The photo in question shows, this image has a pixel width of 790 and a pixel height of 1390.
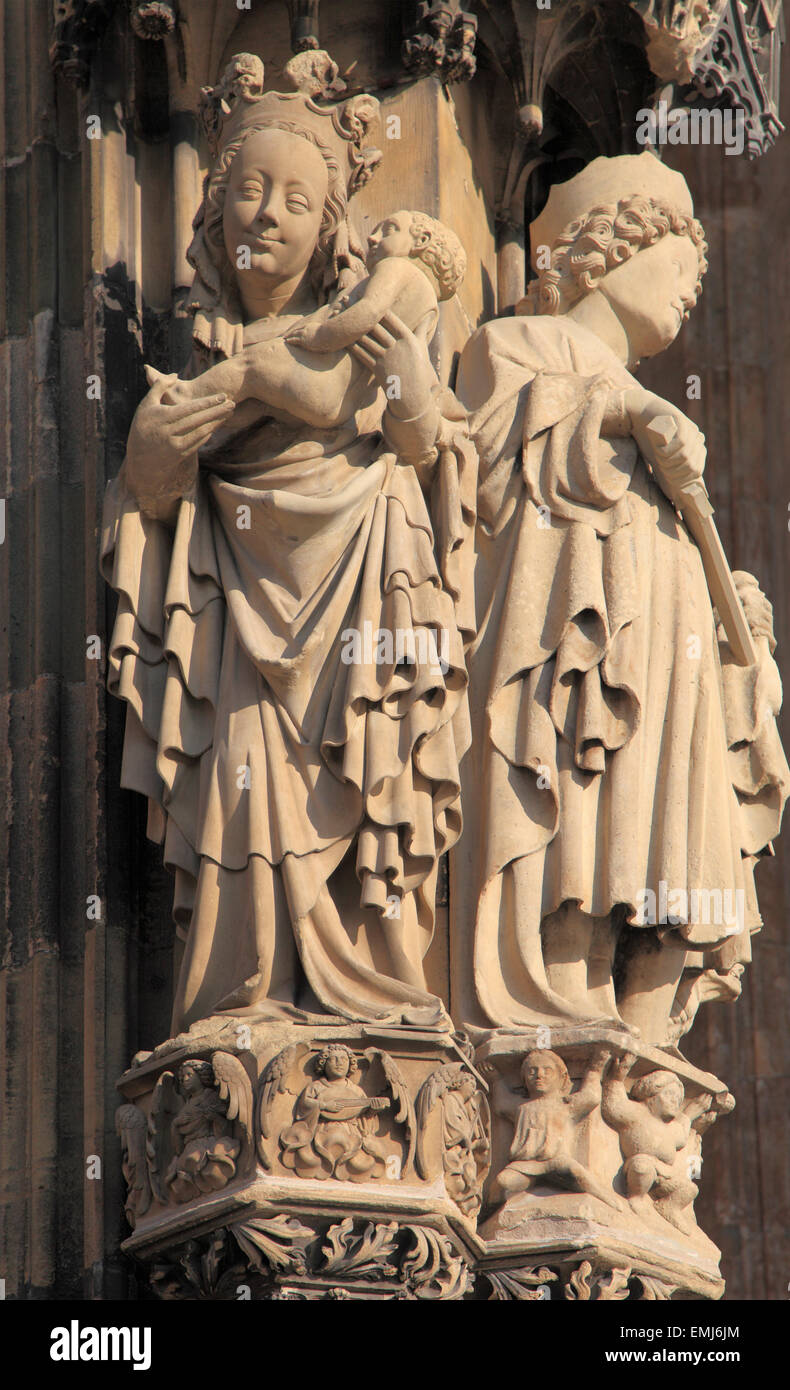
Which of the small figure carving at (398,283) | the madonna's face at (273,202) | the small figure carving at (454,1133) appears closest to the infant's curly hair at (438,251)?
the small figure carving at (398,283)

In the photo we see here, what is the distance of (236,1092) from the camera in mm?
6891

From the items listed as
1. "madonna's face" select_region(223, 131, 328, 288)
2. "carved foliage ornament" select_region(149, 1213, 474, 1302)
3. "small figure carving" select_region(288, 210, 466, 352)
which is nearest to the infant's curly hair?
"small figure carving" select_region(288, 210, 466, 352)

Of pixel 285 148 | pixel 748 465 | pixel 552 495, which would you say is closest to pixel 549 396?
pixel 552 495

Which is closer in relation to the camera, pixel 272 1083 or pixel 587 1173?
pixel 272 1083

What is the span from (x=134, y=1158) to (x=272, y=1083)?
1.35 ft

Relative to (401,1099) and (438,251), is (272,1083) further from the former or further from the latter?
(438,251)

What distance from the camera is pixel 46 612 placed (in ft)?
26.3

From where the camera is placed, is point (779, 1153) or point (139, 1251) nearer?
point (139, 1251)

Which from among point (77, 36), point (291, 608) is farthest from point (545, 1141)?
point (77, 36)

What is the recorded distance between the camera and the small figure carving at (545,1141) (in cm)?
729

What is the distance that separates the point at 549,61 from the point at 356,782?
2.12 m

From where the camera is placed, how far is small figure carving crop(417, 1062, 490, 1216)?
693 centimetres

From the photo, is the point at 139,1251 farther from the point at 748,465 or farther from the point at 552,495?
the point at 748,465

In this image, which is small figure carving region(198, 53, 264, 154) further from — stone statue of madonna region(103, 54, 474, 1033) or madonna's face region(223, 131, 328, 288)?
madonna's face region(223, 131, 328, 288)
